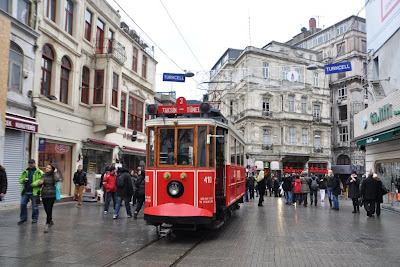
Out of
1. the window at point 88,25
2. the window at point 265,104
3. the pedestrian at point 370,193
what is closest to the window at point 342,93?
the window at point 265,104

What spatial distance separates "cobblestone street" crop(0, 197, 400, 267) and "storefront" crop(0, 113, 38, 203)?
274 cm

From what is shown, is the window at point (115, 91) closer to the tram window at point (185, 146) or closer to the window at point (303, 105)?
the tram window at point (185, 146)

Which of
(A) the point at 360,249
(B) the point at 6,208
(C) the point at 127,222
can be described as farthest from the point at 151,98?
(A) the point at 360,249

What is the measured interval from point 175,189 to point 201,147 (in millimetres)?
1155

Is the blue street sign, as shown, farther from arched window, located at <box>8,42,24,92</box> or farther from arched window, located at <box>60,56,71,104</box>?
arched window, located at <box>8,42,24,92</box>

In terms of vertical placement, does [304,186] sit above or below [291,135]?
below

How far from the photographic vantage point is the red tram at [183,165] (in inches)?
320

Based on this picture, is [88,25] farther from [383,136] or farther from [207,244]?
[383,136]

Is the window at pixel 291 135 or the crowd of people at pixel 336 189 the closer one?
the crowd of people at pixel 336 189

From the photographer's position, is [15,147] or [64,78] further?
[64,78]

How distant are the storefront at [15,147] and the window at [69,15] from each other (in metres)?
5.64

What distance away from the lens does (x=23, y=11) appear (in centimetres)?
1424

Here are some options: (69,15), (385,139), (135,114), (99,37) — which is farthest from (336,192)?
(69,15)

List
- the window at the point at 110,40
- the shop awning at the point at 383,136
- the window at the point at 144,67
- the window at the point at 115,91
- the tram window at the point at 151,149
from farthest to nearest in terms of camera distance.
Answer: the window at the point at 144,67
the window at the point at 110,40
the window at the point at 115,91
the shop awning at the point at 383,136
the tram window at the point at 151,149
